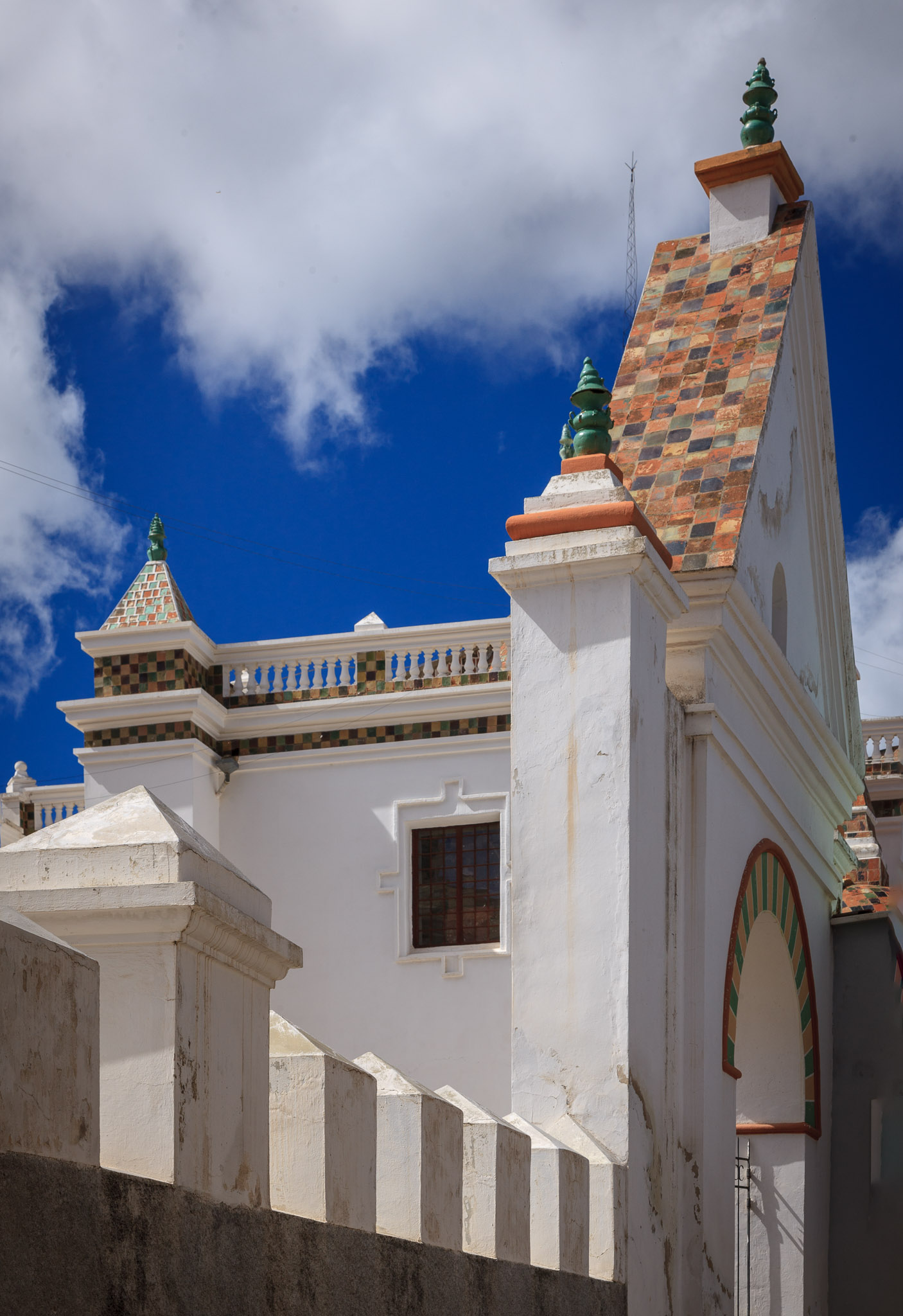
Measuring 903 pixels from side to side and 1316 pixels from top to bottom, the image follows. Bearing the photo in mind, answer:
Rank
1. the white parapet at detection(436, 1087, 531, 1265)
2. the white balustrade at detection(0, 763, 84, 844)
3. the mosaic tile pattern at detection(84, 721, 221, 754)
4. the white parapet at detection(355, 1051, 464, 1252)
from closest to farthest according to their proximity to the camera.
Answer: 1. the white parapet at detection(355, 1051, 464, 1252)
2. the white parapet at detection(436, 1087, 531, 1265)
3. the mosaic tile pattern at detection(84, 721, 221, 754)
4. the white balustrade at detection(0, 763, 84, 844)

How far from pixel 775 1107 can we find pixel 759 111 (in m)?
5.41

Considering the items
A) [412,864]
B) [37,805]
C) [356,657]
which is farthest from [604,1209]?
[37,805]

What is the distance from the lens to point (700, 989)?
21.3 feet

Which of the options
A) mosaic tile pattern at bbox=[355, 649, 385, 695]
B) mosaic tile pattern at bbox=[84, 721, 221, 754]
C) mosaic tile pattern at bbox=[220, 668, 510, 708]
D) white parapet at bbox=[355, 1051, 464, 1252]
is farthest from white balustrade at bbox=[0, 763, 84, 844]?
white parapet at bbox=[355, 1051, 464, 1252]

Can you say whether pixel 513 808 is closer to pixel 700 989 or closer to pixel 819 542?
pixel 700 989

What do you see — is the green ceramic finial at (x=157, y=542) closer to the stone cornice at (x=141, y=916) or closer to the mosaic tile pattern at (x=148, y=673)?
the mosaic tile pattern at (x=148, y=673)

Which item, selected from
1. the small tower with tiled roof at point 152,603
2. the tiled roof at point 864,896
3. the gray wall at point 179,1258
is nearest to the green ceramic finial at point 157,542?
the small tower with tiled roof at point 152,603

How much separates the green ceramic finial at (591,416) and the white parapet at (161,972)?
13.0ft

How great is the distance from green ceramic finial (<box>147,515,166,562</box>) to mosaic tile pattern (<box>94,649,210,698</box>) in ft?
4.06

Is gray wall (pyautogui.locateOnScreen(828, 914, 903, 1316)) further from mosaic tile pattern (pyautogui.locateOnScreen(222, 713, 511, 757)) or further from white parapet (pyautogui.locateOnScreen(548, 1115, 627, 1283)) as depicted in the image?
mosaic tile pattern (pyautogui.locateOnScreen(222, 713, 511, 757))

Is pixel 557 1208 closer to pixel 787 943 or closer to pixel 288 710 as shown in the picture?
pixel 787 943

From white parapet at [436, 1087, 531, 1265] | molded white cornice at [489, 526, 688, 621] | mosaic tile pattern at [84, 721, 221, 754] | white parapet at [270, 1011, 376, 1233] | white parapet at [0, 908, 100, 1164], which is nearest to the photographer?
white parapet at [0, 908, 100, 1164]

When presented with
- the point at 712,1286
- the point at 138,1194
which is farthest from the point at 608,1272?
the point at 138,1194

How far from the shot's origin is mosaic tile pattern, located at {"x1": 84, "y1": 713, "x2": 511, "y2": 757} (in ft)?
48.4
